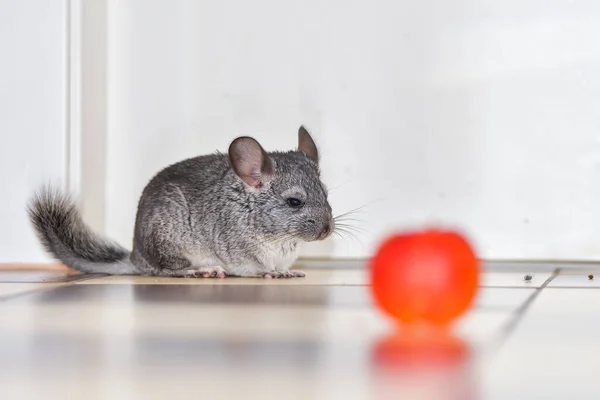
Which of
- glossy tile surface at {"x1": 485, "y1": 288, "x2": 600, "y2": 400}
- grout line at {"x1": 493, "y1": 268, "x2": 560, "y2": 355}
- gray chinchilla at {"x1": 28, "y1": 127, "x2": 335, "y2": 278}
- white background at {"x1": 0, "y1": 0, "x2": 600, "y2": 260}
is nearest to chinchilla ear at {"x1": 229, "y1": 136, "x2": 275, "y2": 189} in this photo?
gray chinchilla at {"x1": 28, "y1": 127, "x2": 335, "y2": 278}

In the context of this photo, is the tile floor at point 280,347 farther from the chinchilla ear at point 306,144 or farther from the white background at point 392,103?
the white background at point 392,103

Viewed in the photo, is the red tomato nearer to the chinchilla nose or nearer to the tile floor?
the tile floor

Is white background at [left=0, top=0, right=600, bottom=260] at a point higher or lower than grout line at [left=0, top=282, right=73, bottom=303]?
higher

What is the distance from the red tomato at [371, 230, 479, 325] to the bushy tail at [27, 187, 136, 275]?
78.8 inches

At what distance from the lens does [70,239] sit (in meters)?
3.86

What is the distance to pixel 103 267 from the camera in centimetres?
395

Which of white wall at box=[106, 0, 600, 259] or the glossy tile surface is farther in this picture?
white wall at box=[106, 0, 600, 259]

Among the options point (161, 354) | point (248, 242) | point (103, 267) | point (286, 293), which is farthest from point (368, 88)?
point (161, 354)

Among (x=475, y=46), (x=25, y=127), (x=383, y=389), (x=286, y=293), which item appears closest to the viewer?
(x=383, y=389)

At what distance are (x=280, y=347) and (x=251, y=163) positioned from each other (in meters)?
1.96

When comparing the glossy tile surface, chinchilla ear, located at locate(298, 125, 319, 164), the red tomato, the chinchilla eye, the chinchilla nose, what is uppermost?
chinchilla ear, located at locate(298, 125, 319, 164)

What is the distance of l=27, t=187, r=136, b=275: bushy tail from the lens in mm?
3836

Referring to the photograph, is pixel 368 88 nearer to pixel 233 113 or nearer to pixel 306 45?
pixel 306 45

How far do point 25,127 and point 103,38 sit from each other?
2.18 feet
